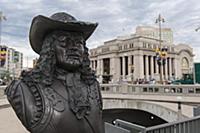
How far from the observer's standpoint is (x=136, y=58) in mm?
69438

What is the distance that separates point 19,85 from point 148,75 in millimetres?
73164

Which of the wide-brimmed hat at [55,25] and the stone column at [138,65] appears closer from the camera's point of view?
the wide-brimmed hat at [55,25]

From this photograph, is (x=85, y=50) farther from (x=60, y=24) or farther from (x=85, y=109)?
(x=85, y=109)

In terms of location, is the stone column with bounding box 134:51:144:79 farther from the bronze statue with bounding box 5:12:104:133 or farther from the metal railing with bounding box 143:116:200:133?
the bronze statue with bounding box 5:12:104:133

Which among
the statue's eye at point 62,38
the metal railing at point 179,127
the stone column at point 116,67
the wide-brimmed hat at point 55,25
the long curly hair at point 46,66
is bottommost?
the metal railing at point 179,127

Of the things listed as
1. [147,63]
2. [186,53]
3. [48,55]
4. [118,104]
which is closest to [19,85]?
[48,55]

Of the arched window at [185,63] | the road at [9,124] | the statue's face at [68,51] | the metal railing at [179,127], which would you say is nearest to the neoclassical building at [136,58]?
the arched window at [185,63]

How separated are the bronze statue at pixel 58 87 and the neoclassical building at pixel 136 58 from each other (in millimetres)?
62441

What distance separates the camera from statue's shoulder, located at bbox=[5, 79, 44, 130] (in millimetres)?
2381

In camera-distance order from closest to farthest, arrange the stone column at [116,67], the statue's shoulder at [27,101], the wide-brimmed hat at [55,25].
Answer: the statue's shoulder at [27,101]
the wide-brimmed hat at [55,25]
the stone column at [116,67]

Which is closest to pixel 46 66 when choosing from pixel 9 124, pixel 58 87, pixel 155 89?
pixel 58 87

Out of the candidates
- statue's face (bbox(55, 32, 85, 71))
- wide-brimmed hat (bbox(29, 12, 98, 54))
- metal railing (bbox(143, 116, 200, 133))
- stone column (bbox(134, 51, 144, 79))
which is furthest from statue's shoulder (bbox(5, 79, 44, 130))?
stone column (bbox(134, 51, 144, 79))

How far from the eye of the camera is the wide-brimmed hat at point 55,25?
8.16 feet

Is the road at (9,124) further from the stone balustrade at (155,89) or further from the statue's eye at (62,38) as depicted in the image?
the stone balustrade at (155,89)
